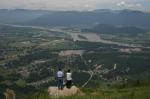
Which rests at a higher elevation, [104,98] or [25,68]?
[104,98]

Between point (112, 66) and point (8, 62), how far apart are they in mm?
49739

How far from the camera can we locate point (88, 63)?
176 metres

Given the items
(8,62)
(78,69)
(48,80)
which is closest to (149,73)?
(78,69)

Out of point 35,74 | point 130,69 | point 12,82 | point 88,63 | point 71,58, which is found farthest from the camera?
point 71,58

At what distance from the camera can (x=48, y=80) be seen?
13112cm

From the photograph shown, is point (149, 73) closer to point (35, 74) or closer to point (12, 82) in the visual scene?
point (35, 74)

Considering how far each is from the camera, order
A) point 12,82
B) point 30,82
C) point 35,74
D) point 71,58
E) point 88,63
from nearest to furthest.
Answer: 1. point 12,82
2. point 30,82
3. point 35,74
4. point 88,63
5. point 71,58

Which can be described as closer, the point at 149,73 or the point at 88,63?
the point at 149,73

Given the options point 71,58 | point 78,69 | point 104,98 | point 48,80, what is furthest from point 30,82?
point 104,98

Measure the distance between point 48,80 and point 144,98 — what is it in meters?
105

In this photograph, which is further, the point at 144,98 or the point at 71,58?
the point at 71,58

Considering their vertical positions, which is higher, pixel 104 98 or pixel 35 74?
pixel 104 98

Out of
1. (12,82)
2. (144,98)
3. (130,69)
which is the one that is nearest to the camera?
(144,98)

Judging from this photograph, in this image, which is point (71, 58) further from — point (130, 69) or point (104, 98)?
point (104, 98)
